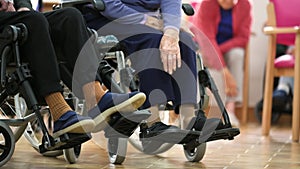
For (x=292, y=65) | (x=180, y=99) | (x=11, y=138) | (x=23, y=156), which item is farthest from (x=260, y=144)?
(x=11, y=138)

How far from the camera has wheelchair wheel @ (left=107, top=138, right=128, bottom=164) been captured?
2.48 meters

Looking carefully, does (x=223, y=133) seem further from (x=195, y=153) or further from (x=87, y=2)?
(x=87, y=2)

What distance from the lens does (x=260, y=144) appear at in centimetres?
334

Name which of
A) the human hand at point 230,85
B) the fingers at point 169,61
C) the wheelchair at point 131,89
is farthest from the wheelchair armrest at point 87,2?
the human hand at point 230,85

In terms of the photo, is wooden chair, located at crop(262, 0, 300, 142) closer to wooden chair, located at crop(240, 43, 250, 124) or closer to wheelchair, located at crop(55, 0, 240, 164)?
wooden chair, located at crop(240, 43, 250, 124)

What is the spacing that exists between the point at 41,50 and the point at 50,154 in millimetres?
708

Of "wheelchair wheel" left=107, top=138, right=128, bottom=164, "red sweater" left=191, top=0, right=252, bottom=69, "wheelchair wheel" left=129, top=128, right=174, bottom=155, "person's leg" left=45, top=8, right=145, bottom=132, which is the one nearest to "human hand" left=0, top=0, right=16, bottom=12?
"person's leg" left=45, top=8, right=145, bottom=132

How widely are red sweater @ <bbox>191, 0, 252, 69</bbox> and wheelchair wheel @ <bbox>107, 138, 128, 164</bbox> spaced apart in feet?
6.69

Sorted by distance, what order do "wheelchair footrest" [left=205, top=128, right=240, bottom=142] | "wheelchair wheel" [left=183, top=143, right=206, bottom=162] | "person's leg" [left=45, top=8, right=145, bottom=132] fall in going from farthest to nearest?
1. "wheelchair wheel" [left=183, top=143, right=206, bottom=162]
2. "wheelchair footrest" [left=205, top=128, right=240, bottom=142]
3. "person's leg" [left=45, top=8, right=145, bottom=132]

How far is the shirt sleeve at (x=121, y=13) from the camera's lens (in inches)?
99.0

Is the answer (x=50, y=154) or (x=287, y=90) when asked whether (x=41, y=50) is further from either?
(x=287, y=90)

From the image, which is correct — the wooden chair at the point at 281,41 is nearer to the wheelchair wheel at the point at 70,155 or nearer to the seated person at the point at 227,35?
the seated person at the point at 227,35

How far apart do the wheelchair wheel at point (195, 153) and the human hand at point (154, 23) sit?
1.63ft

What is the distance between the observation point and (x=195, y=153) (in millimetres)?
2600
